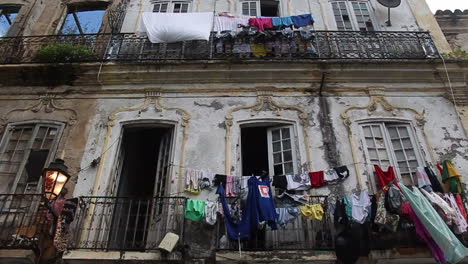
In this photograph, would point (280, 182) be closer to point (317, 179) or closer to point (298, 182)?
point (298, 182)

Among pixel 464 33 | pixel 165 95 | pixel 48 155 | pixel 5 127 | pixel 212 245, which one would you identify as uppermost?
pixel 464 33

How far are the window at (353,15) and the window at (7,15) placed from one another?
8.73 metres

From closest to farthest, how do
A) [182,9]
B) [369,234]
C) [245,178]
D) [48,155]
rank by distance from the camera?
[369,234], [245,178], [48,155], [182,9]

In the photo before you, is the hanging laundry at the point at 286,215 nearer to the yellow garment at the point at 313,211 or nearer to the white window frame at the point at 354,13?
the yellow garment at the point at 313,211

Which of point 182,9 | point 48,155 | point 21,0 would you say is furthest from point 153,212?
point 21,0

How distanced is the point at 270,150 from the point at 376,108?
241cm

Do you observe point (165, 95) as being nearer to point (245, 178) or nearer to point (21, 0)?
point (245, 178)

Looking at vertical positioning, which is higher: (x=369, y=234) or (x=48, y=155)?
(x=48, y=155)

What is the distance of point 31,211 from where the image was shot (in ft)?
23.0

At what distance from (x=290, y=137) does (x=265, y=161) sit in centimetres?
129

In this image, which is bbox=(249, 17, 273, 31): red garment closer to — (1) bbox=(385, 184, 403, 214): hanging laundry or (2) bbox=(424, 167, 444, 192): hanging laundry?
(2) bbox=(424, 167, 444, 192): hanging laundry

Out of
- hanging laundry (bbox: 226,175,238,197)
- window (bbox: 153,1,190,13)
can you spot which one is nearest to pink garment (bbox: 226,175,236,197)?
hanging laundry (bbox: 226,175,238,197)

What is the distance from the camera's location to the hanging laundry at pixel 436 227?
5.46 m

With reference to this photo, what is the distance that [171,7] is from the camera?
1093cm
